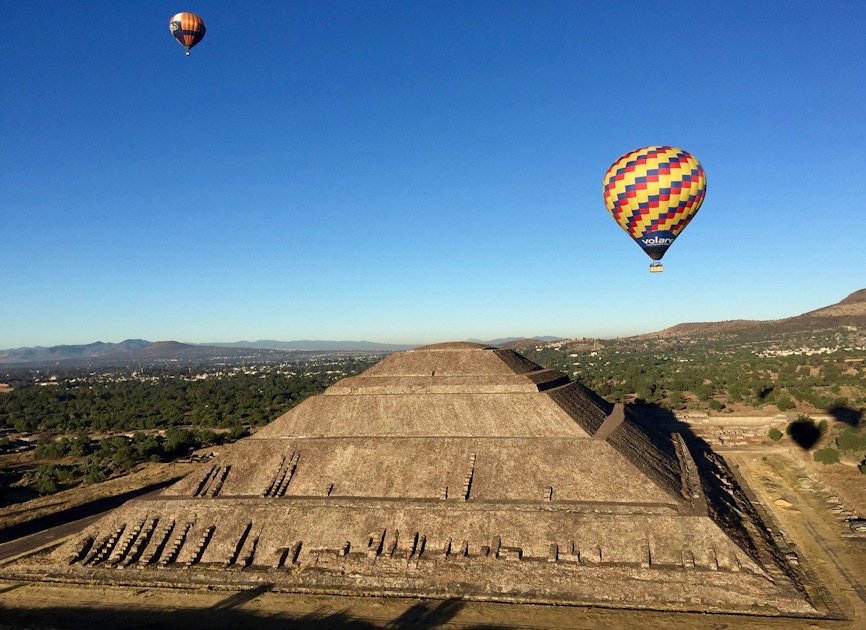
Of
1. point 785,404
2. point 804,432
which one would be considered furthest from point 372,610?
point 785,404

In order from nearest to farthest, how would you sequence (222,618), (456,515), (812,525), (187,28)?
(222,618) < (456,515) < (812,525) < (187,28)

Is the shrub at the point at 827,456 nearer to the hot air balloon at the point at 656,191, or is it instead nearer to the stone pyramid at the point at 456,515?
the stone pyramid at the point at 456,515

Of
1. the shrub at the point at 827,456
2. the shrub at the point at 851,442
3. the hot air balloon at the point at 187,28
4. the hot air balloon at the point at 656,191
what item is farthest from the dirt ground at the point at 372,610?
the hot air balloon at the point at 187,28

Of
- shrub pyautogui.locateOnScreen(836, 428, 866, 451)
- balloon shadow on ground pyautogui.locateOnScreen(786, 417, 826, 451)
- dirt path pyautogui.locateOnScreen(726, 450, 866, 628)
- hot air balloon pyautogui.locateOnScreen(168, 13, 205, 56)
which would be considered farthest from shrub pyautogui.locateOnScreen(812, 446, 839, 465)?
hot air balloon pyautogui.locateOnScreen(168, 13, 205, 56)

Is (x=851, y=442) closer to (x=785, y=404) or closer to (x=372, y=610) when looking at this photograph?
(x=785, y=404)

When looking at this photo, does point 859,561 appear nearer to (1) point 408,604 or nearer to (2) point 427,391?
(1) point 408,604
